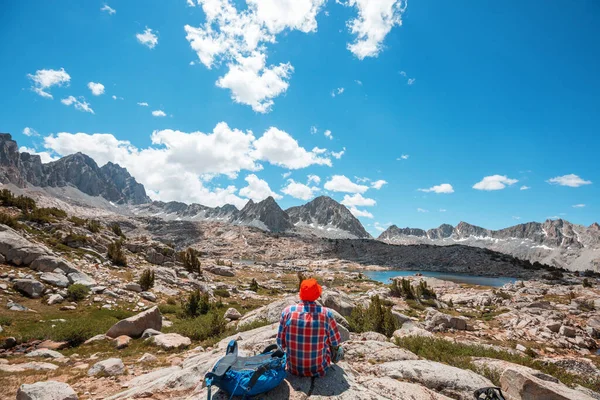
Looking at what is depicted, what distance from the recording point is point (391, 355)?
770 centimetres

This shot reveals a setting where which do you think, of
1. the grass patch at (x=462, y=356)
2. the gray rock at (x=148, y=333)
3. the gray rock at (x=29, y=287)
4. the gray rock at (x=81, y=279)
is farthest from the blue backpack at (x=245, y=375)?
the gray rock at (x=81, y=279)

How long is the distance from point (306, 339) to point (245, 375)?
130 cm

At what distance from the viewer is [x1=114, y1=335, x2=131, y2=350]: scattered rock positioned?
35.0 ft

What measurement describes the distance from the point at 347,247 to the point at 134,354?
476 ft

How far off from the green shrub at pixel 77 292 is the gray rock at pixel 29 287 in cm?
126

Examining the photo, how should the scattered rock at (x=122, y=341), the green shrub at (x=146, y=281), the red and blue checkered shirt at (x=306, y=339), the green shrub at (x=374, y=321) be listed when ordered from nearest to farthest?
1. the red and blue checkered shirt at (x=306, y=339)
2. the scattered rock at (x=122, y=341)
3. the green shrub at (x=374, y=321)
4. the green shrub at (x=146, y=281)

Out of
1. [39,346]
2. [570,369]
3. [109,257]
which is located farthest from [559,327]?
[109,257]

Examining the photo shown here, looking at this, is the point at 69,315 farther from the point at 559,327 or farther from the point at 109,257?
the point at 559,327

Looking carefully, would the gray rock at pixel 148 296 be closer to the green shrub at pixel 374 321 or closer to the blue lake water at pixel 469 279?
the green shrub at pixel 374 321

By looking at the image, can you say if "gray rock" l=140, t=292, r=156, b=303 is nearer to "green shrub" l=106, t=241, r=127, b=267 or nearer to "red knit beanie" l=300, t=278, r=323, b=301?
"green shrub" l=106, t=241, r=127, b=267

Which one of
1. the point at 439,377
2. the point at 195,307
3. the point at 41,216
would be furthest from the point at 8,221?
the point at 439,377

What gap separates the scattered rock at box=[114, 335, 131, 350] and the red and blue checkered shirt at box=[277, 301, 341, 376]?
855cm

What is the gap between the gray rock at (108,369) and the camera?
776 centimetres

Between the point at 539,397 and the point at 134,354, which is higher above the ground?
the point at 539,397
